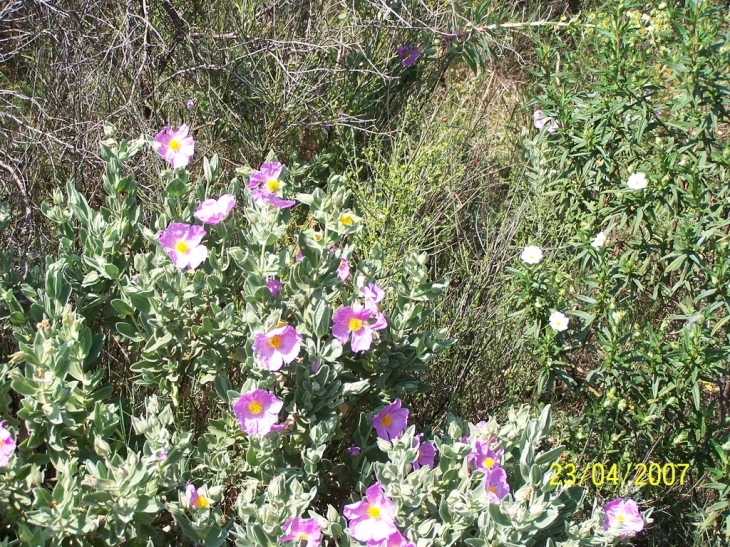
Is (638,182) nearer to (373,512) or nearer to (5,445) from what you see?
(373,512)

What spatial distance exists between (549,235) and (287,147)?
137cm

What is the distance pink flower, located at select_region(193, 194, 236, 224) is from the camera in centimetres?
198

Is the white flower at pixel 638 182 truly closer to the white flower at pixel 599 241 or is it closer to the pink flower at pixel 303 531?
the white flower at pixel 599 241

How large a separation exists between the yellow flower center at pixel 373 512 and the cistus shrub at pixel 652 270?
85cm

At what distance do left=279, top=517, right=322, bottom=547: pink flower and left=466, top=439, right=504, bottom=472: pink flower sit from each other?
42cm

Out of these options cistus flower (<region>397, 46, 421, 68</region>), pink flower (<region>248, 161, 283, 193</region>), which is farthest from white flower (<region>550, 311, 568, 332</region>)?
cistus flower (<region>397, 46, 421, 68</region>)

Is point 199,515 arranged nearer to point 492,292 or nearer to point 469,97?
point 492,292

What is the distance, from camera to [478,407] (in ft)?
8.84

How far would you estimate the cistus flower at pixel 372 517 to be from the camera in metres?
1.67

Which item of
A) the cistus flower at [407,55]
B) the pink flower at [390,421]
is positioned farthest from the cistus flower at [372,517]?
the cistus flower at [407,55]

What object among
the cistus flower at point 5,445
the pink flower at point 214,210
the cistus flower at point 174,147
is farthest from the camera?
the cistus flower at point 174,147

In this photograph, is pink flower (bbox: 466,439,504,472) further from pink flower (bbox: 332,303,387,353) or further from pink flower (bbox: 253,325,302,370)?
pink flower (bbox: 253,325,302,370)

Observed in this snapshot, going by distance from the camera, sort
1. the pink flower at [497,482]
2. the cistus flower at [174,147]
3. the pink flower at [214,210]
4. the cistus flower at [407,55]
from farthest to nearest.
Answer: the cistus flower at [407,55]
the cistus flower at [174,147]
the pink flower at [214,210]
the pink flower at [497,482]

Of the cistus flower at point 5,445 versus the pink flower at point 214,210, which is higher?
the pink flower at point 214,210
